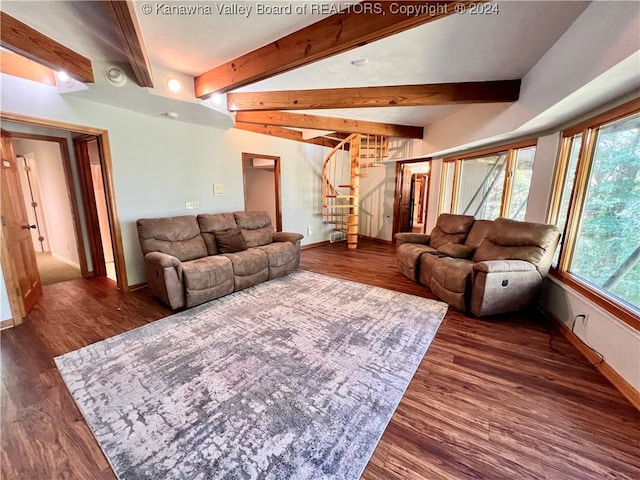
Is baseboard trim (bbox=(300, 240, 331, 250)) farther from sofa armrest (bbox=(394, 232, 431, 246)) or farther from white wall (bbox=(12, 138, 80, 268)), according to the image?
white wall (bbox=(12, 138, 80, 268))

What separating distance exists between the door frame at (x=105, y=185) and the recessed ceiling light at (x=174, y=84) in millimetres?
1097

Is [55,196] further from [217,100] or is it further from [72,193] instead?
[217,100]

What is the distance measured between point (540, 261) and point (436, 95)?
2105mm

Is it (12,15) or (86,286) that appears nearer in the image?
(12,15)

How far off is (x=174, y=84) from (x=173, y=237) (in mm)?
1758

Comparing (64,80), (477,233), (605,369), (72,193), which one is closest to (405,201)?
(477,233)

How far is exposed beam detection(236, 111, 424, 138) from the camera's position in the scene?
13.4 feet

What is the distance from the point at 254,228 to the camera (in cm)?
413

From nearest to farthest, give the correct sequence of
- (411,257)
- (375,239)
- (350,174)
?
(411,257)
(350,174)
(375,239)

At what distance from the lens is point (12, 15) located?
5.56 ft

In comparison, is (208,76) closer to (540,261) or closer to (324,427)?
(324,427)

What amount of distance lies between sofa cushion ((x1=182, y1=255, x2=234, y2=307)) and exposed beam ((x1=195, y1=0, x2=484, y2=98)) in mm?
1876

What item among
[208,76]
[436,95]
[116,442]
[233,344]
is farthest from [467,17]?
[116,442]

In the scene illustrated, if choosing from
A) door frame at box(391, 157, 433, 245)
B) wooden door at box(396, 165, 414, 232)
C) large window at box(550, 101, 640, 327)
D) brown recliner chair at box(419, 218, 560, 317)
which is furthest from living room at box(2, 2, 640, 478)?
wooden door at box(396, 165, 414, 232)
